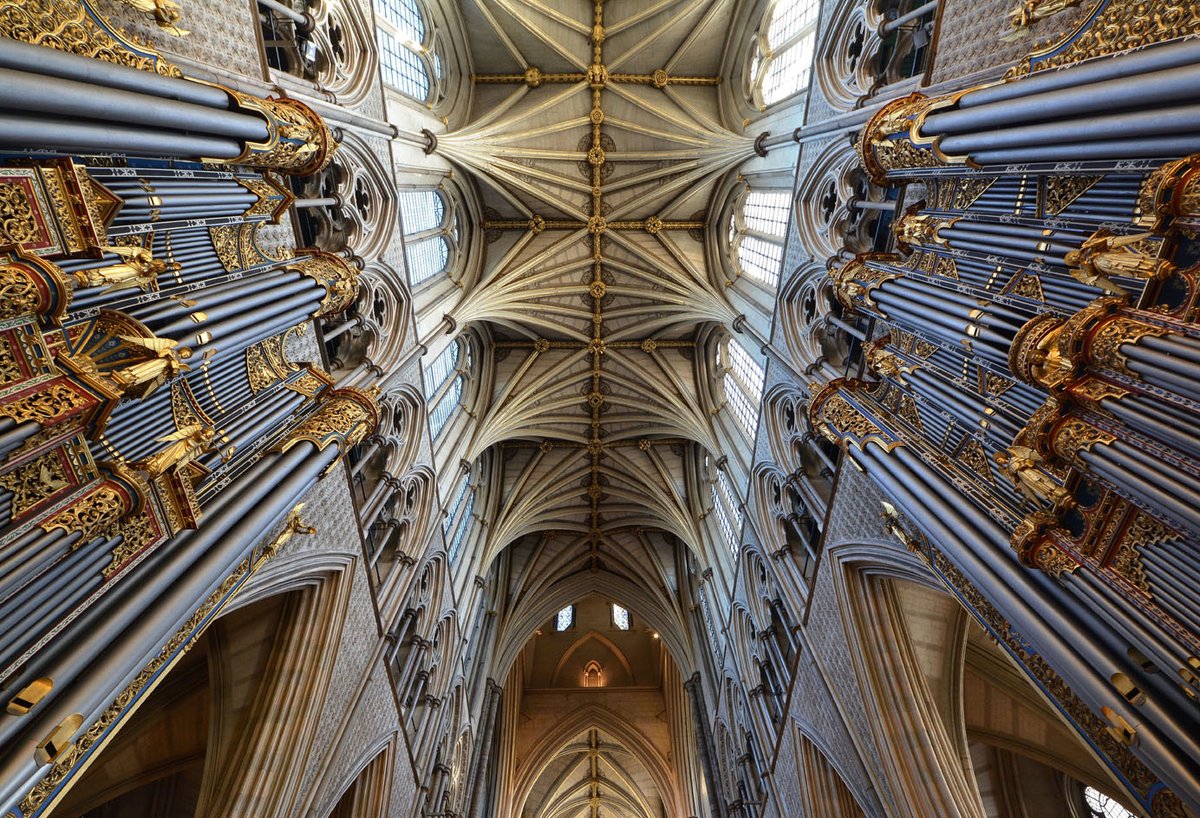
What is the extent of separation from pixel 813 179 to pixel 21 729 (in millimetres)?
11800

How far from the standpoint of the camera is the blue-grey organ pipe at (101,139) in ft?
12.5

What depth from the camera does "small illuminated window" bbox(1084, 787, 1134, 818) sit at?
11.4 metres

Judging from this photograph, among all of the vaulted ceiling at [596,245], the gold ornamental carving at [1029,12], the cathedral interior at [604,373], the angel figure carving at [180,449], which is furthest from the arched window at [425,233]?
the gold ornamental carving at [1029,12]

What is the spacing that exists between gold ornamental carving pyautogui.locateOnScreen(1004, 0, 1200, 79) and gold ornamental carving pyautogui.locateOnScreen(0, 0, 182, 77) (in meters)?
8.13

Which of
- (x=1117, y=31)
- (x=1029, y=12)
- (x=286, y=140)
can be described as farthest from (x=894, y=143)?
(x=286, y=140)

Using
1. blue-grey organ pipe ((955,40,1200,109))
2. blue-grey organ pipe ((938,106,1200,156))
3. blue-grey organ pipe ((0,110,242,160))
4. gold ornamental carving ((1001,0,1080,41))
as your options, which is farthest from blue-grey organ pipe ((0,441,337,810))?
gold ornamental carving ((1001,0,1080,41))

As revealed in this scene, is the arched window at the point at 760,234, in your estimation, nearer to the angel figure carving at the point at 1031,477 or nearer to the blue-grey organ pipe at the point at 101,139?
the angel figure carving at the point at 1031,477

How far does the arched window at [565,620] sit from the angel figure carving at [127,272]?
25.2 m

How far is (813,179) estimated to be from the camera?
10195mm

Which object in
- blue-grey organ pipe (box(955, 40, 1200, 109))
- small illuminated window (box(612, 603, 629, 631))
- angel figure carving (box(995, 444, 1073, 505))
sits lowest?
small illuminated window (box(612, 603, 629, 631))

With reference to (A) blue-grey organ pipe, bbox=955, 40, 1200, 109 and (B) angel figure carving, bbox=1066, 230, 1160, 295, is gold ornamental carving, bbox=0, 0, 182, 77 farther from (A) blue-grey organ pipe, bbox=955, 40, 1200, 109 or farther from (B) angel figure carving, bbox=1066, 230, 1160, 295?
(B) angel figure carving, bbox=1066, 230, 1160, 295

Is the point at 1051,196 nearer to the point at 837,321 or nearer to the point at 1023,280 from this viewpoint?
the point at 1023,280

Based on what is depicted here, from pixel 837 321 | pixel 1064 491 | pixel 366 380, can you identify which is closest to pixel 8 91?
pixel 366 380

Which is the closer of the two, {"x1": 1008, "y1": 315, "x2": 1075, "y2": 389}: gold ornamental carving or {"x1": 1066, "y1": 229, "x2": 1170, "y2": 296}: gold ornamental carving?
{"x1": 1066, "y1": 229, "x2": 1170, "y2": 296}: gold ornamental carving
